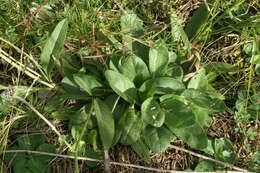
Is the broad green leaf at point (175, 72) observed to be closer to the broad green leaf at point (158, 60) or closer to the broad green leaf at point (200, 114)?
the broad green leaf at point (158, 60)

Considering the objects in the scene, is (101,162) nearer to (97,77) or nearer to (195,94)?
(97,77)

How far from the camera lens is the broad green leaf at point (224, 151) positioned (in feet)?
5.10

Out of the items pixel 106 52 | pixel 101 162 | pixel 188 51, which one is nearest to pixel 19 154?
pixel 101 162

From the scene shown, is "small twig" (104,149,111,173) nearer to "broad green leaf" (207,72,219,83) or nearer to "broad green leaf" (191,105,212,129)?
"broad green leaf" (191,105,212,129)

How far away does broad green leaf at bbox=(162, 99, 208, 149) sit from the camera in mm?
1385

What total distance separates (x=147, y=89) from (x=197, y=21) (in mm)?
606

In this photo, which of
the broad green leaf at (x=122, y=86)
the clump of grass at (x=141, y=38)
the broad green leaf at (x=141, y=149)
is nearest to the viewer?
the broad green leaf at (x=122, y=86)

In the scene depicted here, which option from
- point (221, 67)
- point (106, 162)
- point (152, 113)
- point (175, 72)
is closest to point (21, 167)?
point (106, 162)

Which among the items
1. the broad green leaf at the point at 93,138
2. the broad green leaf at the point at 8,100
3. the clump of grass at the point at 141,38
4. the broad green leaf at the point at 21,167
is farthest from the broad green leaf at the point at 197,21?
the broad green leaf at the point at 21,167

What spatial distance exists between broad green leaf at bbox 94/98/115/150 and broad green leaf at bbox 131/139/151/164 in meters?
0.17

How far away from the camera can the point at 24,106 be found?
5.26ft

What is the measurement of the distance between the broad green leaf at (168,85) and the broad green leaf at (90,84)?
13.5 inches

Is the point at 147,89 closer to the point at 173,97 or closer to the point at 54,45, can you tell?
Answer: the point at 173,97

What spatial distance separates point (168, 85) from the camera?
1.44 m
